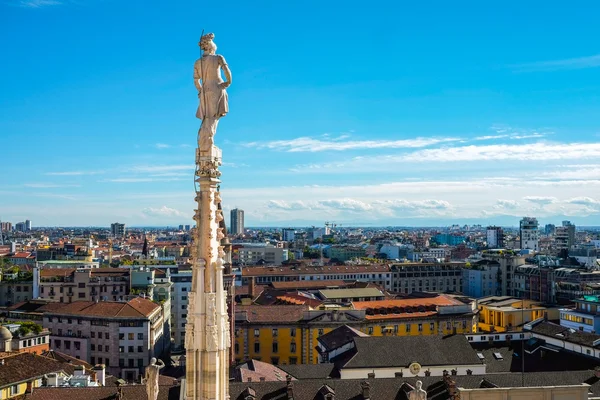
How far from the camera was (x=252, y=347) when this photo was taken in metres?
63.2

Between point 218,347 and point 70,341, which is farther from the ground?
point 218,347

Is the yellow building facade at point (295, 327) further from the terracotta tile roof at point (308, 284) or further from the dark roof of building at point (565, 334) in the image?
the terracotta tile roof at point (308, 284)

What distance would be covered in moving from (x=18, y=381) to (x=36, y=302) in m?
38.9

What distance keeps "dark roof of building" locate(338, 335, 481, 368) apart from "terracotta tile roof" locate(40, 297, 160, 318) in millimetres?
22901

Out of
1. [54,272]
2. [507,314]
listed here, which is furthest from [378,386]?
[54,272]

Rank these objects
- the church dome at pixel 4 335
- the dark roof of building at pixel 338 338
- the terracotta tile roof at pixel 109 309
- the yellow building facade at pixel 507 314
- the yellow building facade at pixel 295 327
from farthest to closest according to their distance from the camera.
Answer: the yellow building facade at pixel 507 314
the yellow building facade at pixel 295 327
the terracotta tile roof at pixel 109 309
the dark roof of building at pixel 338 338
the church dome at pixel 4 335

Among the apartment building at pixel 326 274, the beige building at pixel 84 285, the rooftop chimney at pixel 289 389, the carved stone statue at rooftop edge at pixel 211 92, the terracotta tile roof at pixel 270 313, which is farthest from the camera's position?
the apartment building at pixel 326 274

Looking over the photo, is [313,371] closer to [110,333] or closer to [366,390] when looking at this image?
[366,390]

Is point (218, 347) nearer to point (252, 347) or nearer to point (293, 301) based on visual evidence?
point (252, 347)

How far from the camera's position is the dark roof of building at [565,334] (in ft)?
157

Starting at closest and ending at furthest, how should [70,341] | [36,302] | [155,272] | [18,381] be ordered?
1. [18,381]
2. [70,341]
3. [36,302]
4. [155,272]

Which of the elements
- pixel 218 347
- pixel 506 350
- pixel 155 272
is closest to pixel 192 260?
pixel 218 347

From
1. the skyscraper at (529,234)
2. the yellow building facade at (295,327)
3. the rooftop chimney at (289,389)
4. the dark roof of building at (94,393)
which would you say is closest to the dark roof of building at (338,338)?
the yellow building facade at (295,327)

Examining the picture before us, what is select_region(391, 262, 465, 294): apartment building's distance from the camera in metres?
109
